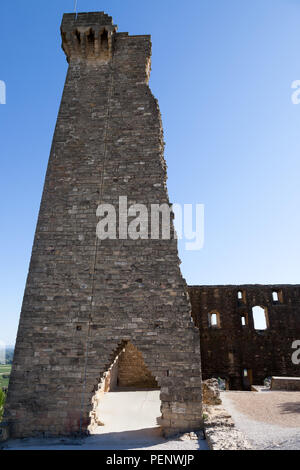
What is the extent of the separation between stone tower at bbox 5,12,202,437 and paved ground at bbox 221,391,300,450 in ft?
4.51

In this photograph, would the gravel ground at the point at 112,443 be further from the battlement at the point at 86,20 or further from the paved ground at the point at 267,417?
the battlement at the point at 86,20

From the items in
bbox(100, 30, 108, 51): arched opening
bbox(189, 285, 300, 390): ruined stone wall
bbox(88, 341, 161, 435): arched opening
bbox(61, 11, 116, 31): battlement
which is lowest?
bbox(88, 341, 161, 435): arched opening

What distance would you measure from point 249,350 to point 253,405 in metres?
9.00

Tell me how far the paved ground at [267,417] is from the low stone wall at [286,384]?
1502 mm

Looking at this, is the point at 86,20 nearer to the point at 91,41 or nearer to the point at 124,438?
the point at 91,41

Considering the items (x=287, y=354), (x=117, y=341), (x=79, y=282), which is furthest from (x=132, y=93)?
(x=287, y=354)

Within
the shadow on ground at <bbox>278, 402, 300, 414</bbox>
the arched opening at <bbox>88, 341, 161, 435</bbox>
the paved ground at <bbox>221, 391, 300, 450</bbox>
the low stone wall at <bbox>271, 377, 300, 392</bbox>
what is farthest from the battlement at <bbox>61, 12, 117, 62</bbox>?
the low stone wall at <bbox>271, 377, 300, 392</bbox>

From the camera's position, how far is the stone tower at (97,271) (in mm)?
6844

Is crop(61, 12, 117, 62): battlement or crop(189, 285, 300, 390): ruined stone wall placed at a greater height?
crop(61, 12, 117, 62): battlement

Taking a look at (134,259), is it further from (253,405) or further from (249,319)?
(249,319)

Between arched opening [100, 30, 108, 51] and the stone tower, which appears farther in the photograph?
arched opening [100, 30, 108, 51]

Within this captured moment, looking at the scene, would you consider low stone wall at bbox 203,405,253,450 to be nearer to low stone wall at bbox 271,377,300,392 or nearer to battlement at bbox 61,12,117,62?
low stone wall at bbox 271,377,300,392

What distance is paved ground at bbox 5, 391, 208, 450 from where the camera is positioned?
5.91 metres

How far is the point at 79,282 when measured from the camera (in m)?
7.86
